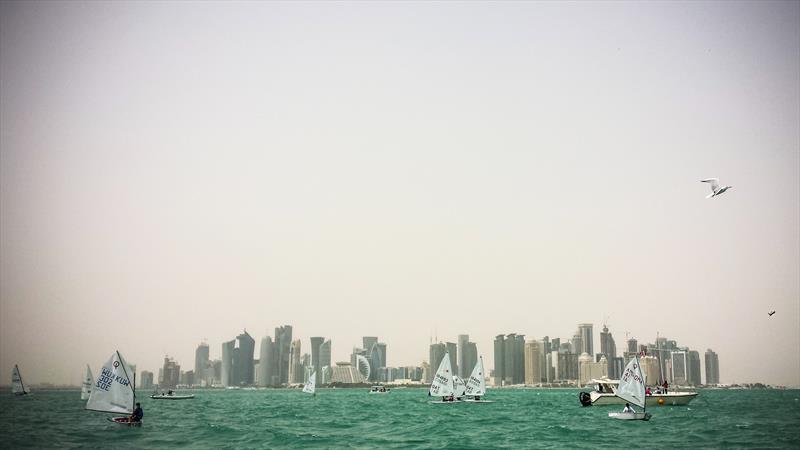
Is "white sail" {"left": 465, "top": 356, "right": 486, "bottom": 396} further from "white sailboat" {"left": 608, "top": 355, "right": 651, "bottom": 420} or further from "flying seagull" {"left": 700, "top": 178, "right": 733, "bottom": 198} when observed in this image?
"flying seagull" {"left": 700, "top": 178, "right": 733, "bottom": 198}

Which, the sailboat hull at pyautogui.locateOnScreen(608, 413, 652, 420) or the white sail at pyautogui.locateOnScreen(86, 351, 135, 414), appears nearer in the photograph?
the white sail at pyautogui.locateOnScreen(86, 351, 135, 414)

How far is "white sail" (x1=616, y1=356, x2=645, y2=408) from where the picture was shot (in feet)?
214

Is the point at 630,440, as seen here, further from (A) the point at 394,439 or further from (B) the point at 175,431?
(B) the point at 175,431

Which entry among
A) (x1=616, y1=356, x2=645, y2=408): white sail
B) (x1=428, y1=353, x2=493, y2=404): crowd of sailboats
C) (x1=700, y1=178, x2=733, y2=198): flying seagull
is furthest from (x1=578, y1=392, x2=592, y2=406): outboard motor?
(x1=700, y1=178, x2=733, y2=198): flying seagull

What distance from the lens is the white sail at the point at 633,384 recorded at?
6519 centimetres

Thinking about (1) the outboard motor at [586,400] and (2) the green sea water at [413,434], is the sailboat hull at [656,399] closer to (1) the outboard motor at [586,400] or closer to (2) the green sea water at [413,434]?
(1) the outboard motor at [586,400]

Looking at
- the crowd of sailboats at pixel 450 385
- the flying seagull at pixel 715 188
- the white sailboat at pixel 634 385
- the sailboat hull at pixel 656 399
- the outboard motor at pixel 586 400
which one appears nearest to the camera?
the flying seagull at pixel 715 188

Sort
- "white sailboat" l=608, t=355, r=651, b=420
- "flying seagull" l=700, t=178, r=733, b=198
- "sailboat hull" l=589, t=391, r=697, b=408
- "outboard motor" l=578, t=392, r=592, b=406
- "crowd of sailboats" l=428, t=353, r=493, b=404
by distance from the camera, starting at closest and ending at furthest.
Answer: "flying seagull" l=700, t=178, r=733, b=198
"white sailboat" l=608, t=355, r=651, b=420
"sailboat hull" l=589, t=391, r=697, b=408
"outboard motor" l=578, t=392, r=592, b=406
"crowd of sailboats" l=428, t=353, r=493, b=404

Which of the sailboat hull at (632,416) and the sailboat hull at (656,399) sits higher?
the sailboat hull at (632,416)

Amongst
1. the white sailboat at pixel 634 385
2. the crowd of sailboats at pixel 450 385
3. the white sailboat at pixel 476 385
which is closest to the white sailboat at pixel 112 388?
the white sailboat at pixel 634 385

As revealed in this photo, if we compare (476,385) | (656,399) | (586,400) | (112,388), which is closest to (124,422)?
(112,388)

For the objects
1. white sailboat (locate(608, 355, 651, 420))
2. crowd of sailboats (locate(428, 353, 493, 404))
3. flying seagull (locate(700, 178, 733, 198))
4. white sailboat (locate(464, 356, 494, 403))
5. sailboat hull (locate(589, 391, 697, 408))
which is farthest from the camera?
white sailboat (locate(464, 356, 494, 403))

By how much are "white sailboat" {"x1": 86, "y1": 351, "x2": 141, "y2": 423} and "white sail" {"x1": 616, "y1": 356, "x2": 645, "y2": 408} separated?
1886 inches

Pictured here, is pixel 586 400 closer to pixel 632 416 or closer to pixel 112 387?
pixel 632 416
